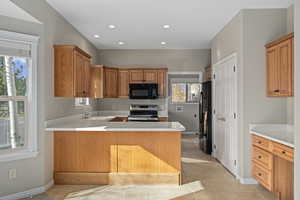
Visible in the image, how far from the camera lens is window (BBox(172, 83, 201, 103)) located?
32.9 feet

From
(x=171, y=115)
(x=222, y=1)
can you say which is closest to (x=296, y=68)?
(x=222, y=1)

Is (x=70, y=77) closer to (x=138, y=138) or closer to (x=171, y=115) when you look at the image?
(x=138, y=138)

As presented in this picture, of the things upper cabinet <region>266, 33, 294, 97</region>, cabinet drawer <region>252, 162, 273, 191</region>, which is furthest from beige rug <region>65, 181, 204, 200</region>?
upper cabinet <region>266, 33, 294, 97</region>

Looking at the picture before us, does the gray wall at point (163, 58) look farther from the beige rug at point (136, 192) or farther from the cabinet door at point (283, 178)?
the cabinet door at point (283, 178)

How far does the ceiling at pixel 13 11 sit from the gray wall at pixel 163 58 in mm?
3834

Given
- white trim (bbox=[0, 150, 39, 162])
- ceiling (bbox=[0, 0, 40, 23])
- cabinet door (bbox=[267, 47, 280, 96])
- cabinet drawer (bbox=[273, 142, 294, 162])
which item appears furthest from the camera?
cabinet door (bbox=[267, 47, 280, 96])

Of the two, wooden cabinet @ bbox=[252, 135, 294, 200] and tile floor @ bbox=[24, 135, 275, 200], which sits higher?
wooden cabinet @ bbox=[252, 135, 294, 200]

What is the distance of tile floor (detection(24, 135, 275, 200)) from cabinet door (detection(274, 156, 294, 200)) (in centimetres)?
31

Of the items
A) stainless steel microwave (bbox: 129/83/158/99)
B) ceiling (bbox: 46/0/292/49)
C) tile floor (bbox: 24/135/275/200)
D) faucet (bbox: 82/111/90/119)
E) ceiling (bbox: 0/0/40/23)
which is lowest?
tile floor (bbox: 24/135/275/200)

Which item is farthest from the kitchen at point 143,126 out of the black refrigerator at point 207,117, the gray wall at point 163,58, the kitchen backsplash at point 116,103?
the kitchen backsplash at point 116,103

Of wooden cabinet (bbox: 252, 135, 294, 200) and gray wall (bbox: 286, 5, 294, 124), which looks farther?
gray wall (bbox: 286, 5, 294, 124)

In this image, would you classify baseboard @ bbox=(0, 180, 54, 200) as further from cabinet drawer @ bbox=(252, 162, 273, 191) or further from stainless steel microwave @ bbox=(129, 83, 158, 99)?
stainless steel microwave @ bbox=(129, 83, 158, 99)

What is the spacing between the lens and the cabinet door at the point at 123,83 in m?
6.93

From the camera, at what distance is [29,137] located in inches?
140
